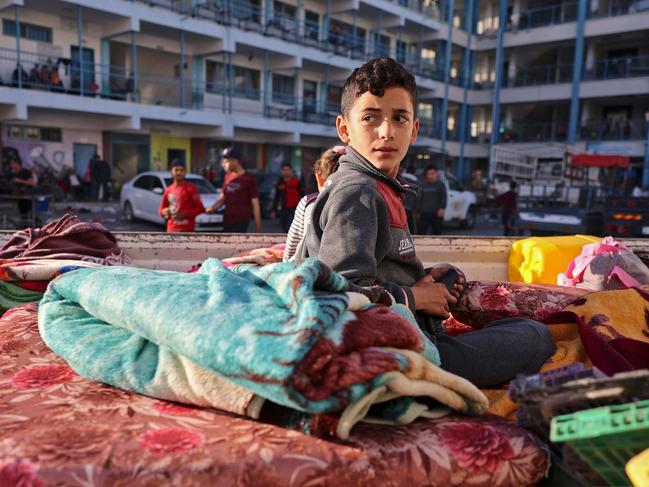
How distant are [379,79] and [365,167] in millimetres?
326

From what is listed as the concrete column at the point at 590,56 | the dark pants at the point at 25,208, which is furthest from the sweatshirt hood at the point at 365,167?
the concrete column at the point at 590,56

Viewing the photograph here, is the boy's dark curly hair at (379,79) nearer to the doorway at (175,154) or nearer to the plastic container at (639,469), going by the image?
the plastic container at (639,469)

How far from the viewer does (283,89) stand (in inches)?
1106

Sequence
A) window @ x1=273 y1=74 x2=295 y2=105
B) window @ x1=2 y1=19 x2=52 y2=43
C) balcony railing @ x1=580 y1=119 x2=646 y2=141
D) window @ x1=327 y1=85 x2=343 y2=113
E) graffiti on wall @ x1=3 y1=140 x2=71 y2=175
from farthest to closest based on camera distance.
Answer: window @ x1=327 y1=85 x2=343 y2=113
balcony railing @ x1=580 y1=119 x2=646 y2=141
window @ x1=273 y1=74 x2=295 y2=105
graffiti on wall @ x1=3 y1=140 x2=71 y2=175
window @ x1=2 y1=19 x2=52 y2=43

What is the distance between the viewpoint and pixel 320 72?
2912 cm

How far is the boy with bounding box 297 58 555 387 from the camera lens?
1813 millimetres

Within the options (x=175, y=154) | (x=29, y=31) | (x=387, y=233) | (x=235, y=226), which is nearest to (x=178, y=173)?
(x=235, y=226)

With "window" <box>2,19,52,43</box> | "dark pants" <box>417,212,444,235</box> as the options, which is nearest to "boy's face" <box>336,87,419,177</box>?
"dark pants" <box>417,212,444,235</box>

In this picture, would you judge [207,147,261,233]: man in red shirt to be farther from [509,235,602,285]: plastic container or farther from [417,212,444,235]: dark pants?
[417,212,444,235]: dark pants

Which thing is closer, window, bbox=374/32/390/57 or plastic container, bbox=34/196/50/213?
plastic container, bbox=34/196/50/213

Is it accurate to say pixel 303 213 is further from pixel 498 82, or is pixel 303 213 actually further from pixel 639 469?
pixel 498 82

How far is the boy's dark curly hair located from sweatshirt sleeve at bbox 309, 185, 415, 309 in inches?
17.5

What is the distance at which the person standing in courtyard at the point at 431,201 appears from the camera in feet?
35.2

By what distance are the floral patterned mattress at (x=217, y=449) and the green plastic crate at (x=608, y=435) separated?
20 centimetres
